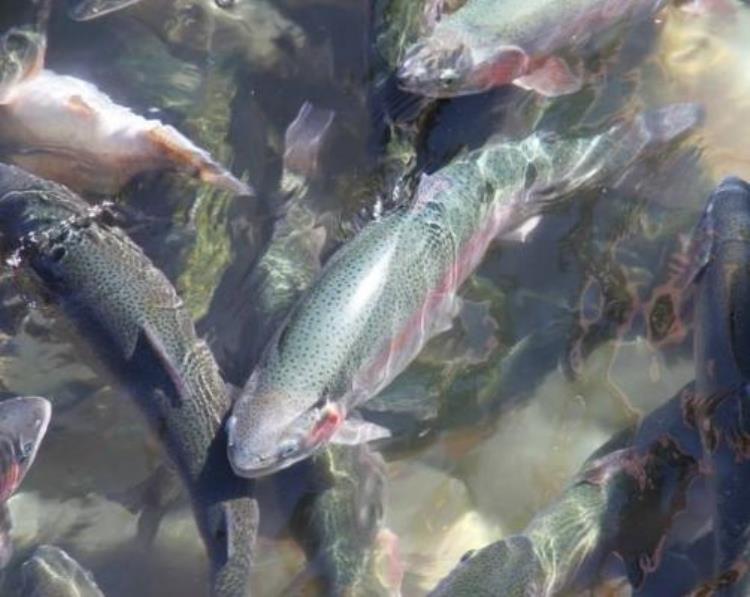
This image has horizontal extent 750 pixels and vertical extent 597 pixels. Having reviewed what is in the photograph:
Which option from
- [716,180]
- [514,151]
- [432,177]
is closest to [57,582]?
[432,177]

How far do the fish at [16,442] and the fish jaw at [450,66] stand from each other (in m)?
1.84

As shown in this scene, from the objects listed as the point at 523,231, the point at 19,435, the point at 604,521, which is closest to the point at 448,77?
the point at 523,231

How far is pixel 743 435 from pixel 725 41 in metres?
2.12

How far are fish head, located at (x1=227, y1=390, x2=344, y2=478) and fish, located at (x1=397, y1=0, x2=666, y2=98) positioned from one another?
149 centimetres

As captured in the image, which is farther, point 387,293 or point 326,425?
point 387,293

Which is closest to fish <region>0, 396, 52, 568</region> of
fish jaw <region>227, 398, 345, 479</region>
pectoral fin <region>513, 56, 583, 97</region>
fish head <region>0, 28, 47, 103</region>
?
fish jaw <region>227, 398, 345, 479</region>

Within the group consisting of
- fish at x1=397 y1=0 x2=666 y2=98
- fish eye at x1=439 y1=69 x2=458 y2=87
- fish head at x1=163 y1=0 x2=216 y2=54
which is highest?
fish at x1=397 y1=0 x2=666 y2=98

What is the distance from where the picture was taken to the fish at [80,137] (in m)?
4.29

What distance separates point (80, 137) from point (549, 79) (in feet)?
6.12

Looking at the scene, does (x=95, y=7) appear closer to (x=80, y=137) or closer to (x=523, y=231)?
(x=80, y=137)

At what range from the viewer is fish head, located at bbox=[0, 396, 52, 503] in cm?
381

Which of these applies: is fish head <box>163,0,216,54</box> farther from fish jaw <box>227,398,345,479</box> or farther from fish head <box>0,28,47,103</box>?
fish jaw <box>227,398,345,479</box>

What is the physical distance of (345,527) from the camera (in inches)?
148

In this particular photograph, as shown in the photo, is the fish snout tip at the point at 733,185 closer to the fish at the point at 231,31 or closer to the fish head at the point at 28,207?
the fish at the point at 231,31
